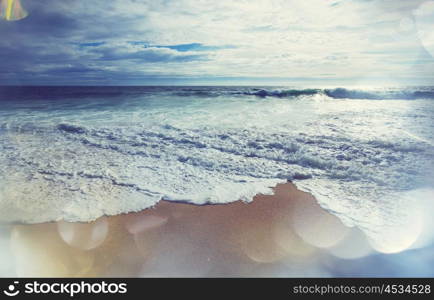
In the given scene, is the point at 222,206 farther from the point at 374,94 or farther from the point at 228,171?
the point at 374,94

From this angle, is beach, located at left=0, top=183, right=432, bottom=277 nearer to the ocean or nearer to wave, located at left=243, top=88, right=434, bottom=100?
the ocean

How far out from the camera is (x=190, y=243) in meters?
3.08

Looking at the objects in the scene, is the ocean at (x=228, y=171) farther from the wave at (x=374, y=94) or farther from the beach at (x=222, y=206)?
the wave at (x=374, y=94)

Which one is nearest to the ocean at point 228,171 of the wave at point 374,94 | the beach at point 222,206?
the beach at point 222,206

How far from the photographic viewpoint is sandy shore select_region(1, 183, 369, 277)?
274 centimetres

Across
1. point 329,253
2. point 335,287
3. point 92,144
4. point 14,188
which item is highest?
point 92,144

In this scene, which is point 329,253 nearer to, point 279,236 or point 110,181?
point 279,236

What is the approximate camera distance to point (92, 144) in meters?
7.40

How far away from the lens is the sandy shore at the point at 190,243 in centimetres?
274

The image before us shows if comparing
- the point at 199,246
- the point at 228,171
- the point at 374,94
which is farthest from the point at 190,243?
the point at 374,94

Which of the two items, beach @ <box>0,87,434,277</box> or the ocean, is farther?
the ocean

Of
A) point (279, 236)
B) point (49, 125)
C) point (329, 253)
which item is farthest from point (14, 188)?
point (49, 125)

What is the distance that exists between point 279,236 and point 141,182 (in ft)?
8.95

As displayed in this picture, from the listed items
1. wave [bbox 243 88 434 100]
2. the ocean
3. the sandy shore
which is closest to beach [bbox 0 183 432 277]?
the sandy shore
